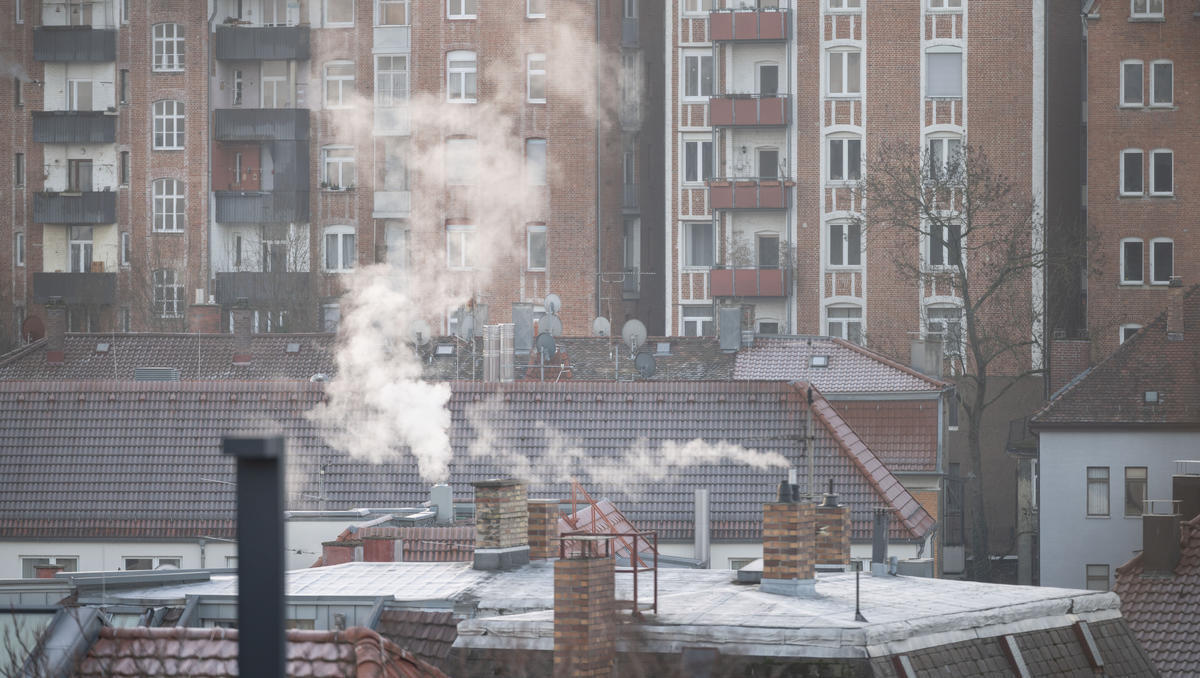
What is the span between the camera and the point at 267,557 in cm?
612

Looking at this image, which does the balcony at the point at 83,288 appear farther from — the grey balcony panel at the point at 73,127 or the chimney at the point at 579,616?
the chimney at the point at 579,616

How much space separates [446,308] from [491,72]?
8453 mm

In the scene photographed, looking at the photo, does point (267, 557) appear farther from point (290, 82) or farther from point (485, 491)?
point (290, 82)

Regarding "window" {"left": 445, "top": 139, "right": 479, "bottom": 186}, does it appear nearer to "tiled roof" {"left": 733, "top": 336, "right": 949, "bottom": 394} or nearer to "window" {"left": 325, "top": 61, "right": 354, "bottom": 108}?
"window" {"left": 325, "top": 61, "right": 354, "bottom": 108}

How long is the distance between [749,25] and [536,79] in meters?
7.93

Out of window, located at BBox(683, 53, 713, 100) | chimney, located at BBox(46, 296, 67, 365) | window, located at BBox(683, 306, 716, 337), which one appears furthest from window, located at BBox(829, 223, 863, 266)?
chimney, located at BBox(46, 296, 67, 365)

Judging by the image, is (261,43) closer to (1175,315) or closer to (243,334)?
(243,334)

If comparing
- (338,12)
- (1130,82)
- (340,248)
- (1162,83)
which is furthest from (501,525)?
(338,12)

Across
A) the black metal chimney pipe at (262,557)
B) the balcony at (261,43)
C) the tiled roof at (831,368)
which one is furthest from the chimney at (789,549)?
the balcony at (261,43)

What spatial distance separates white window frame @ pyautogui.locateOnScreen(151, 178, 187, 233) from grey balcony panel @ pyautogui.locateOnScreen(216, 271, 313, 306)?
11.1 feet

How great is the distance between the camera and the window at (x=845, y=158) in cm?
7066

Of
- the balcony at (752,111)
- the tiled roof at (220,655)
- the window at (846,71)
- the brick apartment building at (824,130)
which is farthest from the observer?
the balcony at (752,111)

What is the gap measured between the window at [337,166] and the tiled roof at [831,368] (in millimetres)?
25474

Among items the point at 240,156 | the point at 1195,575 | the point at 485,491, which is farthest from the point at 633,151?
the point at 485,491
